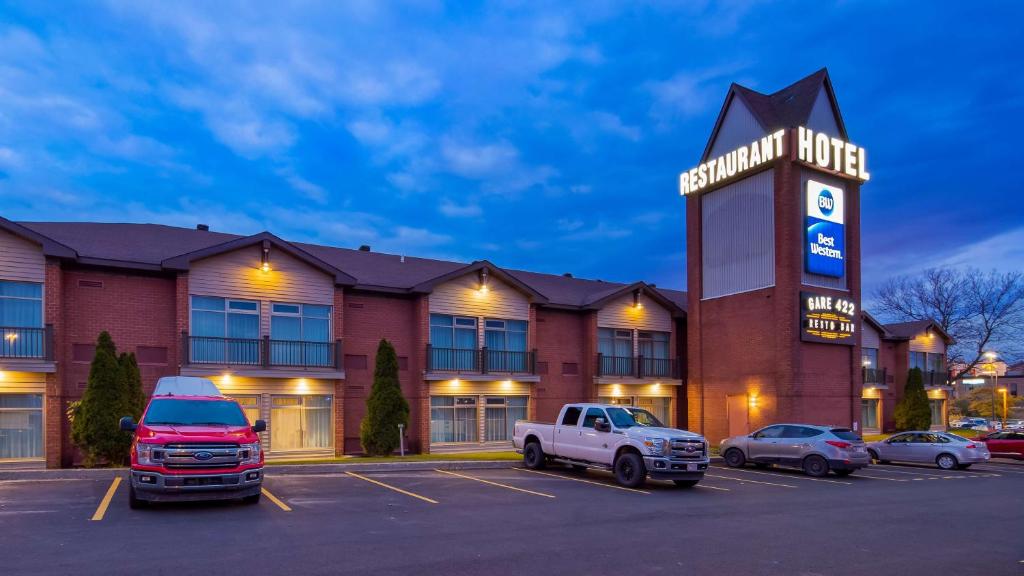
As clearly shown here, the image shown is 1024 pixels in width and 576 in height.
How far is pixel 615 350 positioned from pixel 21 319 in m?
21.2

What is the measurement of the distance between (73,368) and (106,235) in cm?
525

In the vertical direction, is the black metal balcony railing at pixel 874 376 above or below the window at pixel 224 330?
below

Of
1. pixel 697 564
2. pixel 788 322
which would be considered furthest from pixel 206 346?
pixel 788 322

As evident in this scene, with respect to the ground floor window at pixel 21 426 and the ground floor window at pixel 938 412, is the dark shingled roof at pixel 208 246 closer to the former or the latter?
the ground floor window at pixel 21 426

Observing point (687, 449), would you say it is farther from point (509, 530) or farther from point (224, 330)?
point (224, 330)

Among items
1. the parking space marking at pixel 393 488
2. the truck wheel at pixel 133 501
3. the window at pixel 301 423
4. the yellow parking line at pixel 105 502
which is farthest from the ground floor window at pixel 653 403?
the truck wheel at pixel 133 501

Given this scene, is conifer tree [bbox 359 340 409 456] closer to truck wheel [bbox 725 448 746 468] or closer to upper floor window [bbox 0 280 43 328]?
upper floor window [bbox 0 280 43 328]

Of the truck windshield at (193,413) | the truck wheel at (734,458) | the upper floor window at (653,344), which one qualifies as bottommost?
the truck wheel at (734,458)

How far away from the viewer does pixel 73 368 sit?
2162cm

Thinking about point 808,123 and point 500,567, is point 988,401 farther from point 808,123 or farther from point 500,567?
point 500,567

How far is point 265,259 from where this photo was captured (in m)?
24.4

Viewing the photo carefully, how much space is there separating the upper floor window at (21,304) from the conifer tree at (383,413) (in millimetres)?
9550

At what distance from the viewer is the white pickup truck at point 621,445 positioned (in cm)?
1683

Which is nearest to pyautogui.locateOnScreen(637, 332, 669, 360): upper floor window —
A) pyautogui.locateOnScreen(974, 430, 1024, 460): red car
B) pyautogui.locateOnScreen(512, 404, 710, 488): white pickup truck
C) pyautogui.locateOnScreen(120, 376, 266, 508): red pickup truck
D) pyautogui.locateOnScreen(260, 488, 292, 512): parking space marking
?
pyautogui.locateOnScreen(974, 430, 1024, 460): red car
